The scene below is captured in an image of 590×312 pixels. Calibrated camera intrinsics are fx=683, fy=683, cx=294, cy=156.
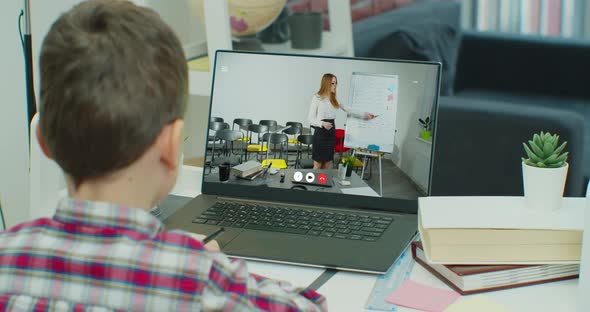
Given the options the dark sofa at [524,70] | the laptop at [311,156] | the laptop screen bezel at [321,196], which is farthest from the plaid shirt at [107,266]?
the dark sofa at [524,70]

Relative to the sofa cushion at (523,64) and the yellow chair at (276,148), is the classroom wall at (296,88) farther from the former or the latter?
the sofa cushion at (523,64)

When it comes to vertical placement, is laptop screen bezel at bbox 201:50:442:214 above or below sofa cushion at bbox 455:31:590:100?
below

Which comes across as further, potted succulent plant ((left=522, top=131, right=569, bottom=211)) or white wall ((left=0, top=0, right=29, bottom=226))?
white wall ((left=0, top=0, right=29, bottom=226))

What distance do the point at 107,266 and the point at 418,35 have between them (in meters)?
2.33

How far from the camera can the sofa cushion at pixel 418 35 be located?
8.90 ft

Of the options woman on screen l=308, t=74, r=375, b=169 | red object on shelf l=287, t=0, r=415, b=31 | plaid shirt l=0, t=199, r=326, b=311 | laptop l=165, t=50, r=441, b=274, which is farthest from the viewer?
red object on shelf l=287, t=0, r=415, b=31

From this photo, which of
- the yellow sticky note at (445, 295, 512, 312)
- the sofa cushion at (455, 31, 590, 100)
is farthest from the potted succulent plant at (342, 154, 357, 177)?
the sofa cushion at (455, 31, 590, 100)

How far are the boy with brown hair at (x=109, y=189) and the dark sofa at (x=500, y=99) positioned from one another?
1124 millimetres

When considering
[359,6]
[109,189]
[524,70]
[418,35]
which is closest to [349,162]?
[109,189]

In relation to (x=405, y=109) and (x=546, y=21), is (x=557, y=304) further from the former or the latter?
(x=546, y=21)

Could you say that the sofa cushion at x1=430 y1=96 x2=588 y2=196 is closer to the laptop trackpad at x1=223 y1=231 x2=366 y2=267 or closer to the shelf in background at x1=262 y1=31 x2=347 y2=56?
the shelf in background at x1=262 y1=31 x2=347 y2=56

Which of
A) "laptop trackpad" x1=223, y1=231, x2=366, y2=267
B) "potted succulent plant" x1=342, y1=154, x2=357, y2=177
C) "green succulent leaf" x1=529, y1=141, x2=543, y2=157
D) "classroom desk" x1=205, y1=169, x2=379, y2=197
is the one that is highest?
"green succulent leaf" x1=529, y1=141, x2=543, y2=157

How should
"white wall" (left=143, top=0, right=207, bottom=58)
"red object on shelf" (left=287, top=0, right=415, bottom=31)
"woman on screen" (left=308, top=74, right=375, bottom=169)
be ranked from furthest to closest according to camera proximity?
"red object on shelf" (left=287, top=0, right=415, bottom=31)
"white wall" (left=143, top=0, right=207, bottom=58)
"woman on screen" (left=308, top=74, right=375, bottom=169)

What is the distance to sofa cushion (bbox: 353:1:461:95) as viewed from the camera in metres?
2.71
